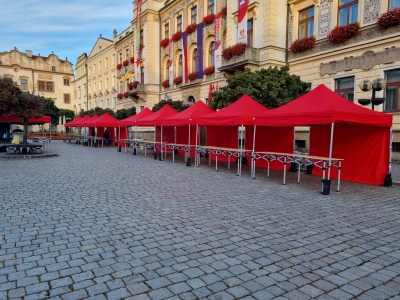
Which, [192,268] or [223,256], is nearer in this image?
[192,268]

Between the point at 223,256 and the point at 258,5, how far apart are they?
61.5ft

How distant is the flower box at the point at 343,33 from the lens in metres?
14.5

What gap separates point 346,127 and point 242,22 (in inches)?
484

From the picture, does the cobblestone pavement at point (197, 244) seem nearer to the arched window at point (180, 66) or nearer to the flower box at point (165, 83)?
the arched window at point (180, 66)

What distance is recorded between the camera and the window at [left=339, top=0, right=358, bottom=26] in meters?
14.8

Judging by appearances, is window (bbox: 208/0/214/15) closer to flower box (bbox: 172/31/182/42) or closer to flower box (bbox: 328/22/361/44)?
flower box (bbox: 172/31/182/42)

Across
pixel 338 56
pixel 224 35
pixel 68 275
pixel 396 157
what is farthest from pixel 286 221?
pixel 224 35

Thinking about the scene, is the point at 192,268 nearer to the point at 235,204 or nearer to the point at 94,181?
the point at 235,204

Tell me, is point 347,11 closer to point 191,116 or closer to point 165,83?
point 191,116

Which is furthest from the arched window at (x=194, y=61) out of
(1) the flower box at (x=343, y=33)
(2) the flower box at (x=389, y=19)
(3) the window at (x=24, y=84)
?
(3) the window at (x=24, y=84)

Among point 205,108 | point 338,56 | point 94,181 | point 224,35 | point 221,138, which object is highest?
point 224,35

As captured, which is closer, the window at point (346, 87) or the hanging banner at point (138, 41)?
the window at point (346, 87)

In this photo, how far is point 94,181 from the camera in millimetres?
8648

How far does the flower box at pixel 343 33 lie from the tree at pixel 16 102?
16.3 meters
